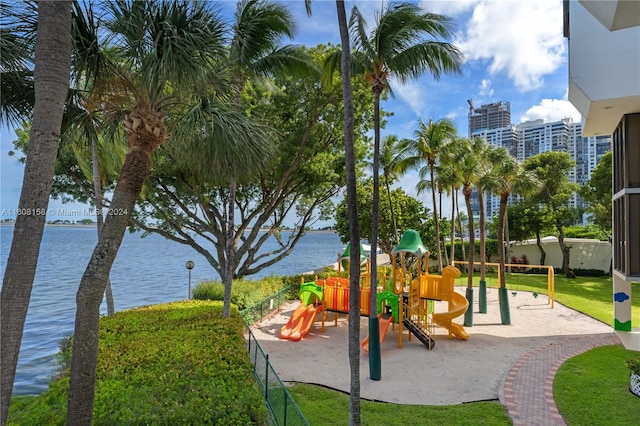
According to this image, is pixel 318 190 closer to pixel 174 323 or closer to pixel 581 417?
pixel 174 323

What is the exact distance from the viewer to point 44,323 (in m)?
19.2

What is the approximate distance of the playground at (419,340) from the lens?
8.98 m

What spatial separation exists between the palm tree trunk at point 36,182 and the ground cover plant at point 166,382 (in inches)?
65.5

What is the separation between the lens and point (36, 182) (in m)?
3.82

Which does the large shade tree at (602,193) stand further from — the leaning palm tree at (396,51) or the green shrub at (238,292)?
the leaning palm tree at (396,51)

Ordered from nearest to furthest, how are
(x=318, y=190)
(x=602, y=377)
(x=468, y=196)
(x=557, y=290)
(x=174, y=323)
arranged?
(x=602, y=377) → (x=174, y=323) → (x=468, y=196) → (x=318, y=190) → (x=557, y=290)

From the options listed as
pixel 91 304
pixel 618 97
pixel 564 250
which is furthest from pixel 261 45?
pixel 564 250

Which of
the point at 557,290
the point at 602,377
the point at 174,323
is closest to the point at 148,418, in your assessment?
the point at 174,323

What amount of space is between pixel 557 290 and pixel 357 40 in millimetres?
20900

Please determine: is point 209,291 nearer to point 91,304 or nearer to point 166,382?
point 166,382

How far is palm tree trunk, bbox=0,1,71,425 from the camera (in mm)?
3588

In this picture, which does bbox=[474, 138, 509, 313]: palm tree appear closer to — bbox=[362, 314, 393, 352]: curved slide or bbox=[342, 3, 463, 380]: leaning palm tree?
bbox=[362, 314, 393, 352]: curved slide

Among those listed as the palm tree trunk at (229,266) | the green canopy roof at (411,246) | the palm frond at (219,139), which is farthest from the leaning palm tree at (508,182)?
the palm frond at (219,139)

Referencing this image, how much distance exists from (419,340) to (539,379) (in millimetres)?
4134
